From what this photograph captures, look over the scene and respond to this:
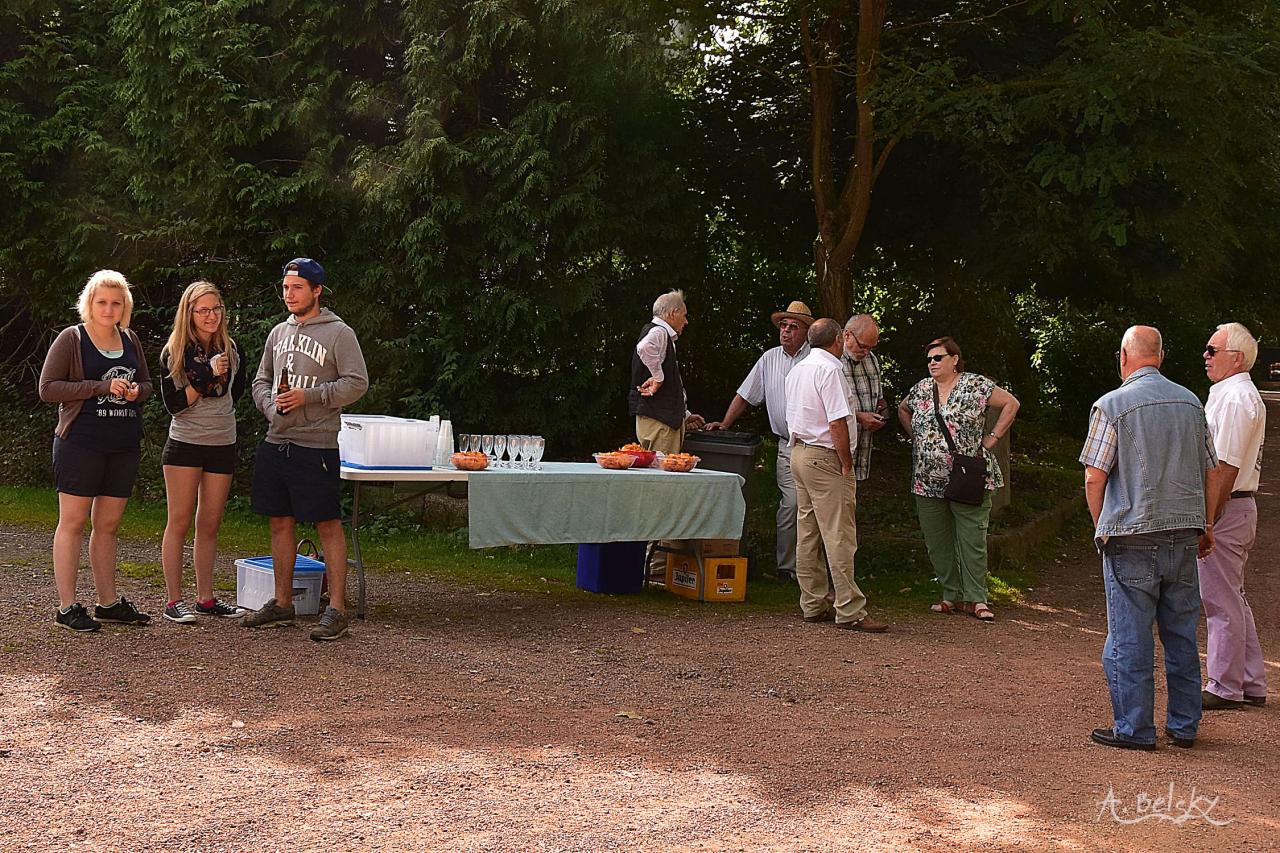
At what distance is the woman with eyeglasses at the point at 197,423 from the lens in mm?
7096

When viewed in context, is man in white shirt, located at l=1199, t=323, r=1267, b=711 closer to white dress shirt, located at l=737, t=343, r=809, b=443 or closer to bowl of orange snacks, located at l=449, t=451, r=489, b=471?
white dress shirt, located at l=737, t=343, r=809, b=443

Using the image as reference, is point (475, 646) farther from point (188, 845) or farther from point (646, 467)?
point (188, 845)

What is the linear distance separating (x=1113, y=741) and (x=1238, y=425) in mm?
1658

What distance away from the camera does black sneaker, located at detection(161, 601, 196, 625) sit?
724 centimetres

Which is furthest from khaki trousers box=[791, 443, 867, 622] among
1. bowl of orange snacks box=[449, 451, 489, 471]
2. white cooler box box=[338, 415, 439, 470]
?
white cooler box box=[338, 415, 439, 470]

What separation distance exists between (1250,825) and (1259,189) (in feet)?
31.3

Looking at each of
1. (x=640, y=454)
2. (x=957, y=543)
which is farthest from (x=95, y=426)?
(x=957, y=543)

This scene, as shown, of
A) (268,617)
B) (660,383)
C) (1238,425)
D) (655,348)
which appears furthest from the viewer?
(660,383)

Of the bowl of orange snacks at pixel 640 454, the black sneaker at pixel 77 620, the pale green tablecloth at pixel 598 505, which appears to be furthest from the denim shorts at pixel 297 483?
the bowl of orange snacks at pixel 640 454

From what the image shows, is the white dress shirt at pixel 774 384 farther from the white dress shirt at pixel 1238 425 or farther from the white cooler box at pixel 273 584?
the white dress shirt at pixel 1238 425

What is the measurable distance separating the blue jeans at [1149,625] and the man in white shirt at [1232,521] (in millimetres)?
640

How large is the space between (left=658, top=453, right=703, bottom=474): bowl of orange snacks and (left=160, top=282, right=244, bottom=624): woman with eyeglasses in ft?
9.21

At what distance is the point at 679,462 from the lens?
339 inches

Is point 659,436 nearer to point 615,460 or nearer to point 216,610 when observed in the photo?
point 615,460
